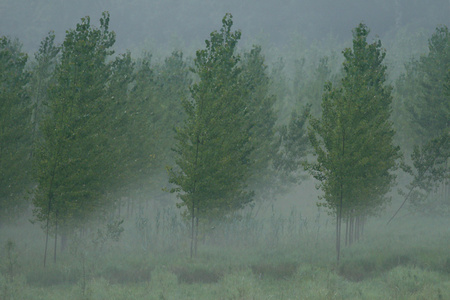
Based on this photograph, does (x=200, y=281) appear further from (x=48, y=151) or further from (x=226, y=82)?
(x=226, y=82)

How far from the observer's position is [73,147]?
60.2ft

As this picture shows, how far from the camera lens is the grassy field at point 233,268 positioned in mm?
14305

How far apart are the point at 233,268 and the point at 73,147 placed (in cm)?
882

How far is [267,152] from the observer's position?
2794 cm

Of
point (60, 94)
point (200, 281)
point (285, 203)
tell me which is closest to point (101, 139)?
point (60, 94)

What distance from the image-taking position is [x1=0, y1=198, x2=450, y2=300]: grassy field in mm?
14305

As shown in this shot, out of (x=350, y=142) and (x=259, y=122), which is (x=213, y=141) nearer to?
(x=350, y=142)

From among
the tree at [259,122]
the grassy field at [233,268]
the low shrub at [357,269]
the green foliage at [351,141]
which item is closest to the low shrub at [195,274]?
the grassy field at [233,268]

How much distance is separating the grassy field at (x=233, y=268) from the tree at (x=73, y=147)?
2159mm

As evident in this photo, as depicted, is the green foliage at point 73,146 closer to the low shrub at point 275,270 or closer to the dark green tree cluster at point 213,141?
the dark green tree cluster at point 213,141

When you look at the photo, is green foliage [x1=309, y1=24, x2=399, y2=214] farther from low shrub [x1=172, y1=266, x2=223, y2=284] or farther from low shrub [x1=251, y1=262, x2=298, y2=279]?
low shrub [x1=172, y1=266, x2=223, y2=284]

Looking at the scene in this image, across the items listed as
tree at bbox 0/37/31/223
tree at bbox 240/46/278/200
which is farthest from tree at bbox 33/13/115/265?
tree at bbox 240/46/278/200

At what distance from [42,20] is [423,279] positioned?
654 ft

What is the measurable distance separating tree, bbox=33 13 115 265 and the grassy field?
2159mm
